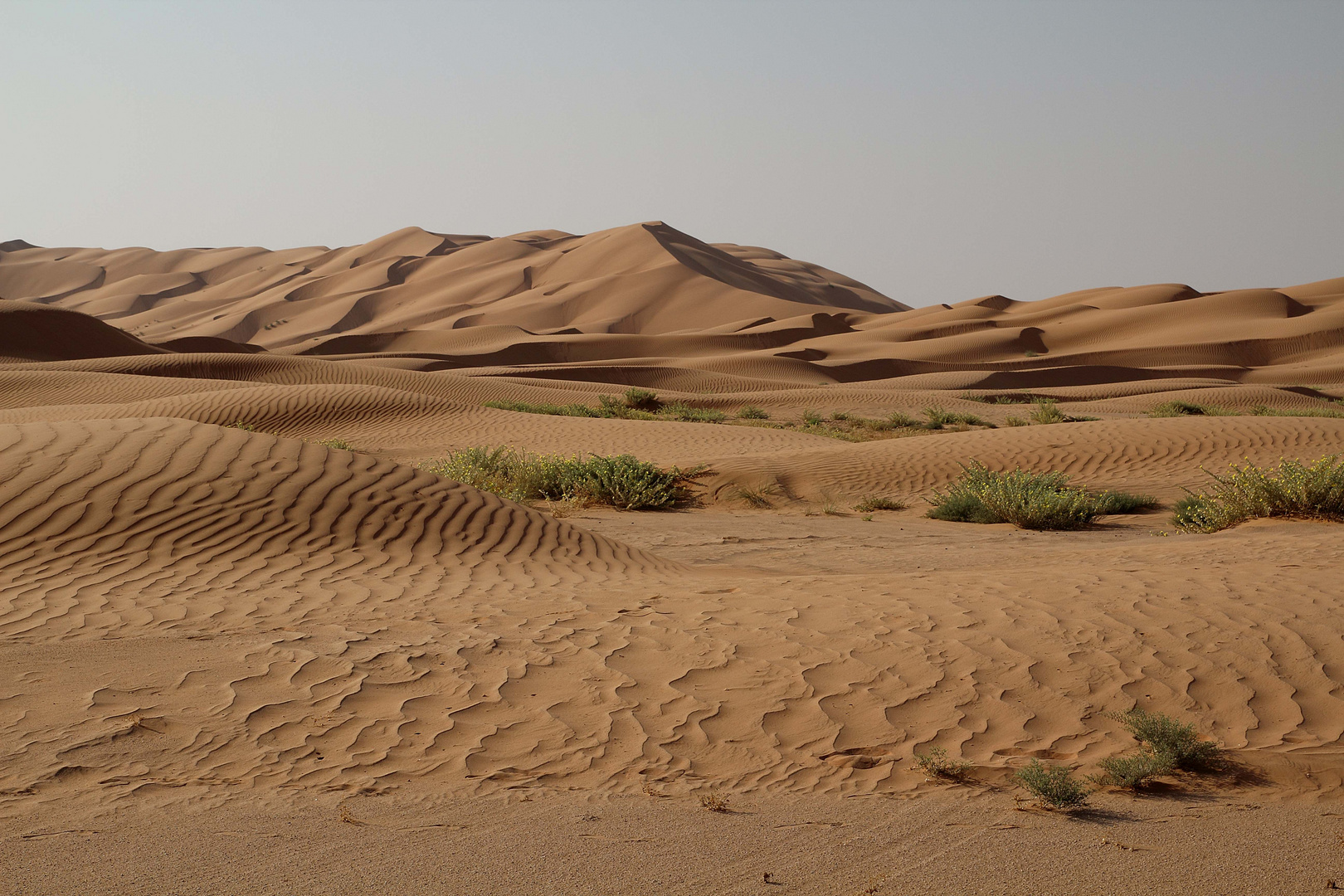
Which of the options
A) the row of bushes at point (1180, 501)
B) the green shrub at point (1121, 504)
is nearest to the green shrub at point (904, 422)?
the row of bushes at point (1180, 501)

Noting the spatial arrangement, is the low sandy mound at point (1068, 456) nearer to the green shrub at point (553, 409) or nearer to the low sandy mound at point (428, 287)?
the green shrub at point (553, 409)

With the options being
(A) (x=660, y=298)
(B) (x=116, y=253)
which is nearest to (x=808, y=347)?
(A) (x=660, y=298)

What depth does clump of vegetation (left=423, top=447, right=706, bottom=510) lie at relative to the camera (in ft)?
41.5

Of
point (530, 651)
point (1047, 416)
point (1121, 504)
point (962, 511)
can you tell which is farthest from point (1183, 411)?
point (530, 651)

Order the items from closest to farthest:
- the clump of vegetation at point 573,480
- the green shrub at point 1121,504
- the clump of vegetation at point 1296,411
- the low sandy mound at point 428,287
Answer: the green shrub at point 1121,504
the clump of vegetation at point 573,480
the clump of vegetation at point 1296,411
the low sandy mound at point 428,287

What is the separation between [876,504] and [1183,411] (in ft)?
50.9

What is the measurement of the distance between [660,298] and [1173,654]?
80.7 m

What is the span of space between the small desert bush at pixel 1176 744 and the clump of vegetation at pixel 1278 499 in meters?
7.35

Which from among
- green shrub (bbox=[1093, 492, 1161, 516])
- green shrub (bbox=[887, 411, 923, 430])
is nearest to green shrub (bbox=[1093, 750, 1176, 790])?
green shrub (bbox=[1093, 492, 1161, 516])

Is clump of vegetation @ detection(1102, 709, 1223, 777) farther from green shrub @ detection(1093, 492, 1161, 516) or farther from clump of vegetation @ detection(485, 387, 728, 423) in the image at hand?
clump of vegetation @ detection(485, 387, 728, 423)

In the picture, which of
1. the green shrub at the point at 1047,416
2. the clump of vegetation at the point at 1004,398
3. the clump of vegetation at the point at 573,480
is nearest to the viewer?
the clump of vegetation at the point at 573,480

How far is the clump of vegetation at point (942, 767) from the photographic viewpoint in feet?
12.2

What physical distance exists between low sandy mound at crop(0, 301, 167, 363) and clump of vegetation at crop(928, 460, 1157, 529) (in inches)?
1305

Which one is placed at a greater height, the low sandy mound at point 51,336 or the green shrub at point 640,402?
the low sandy mound at point 51,336
